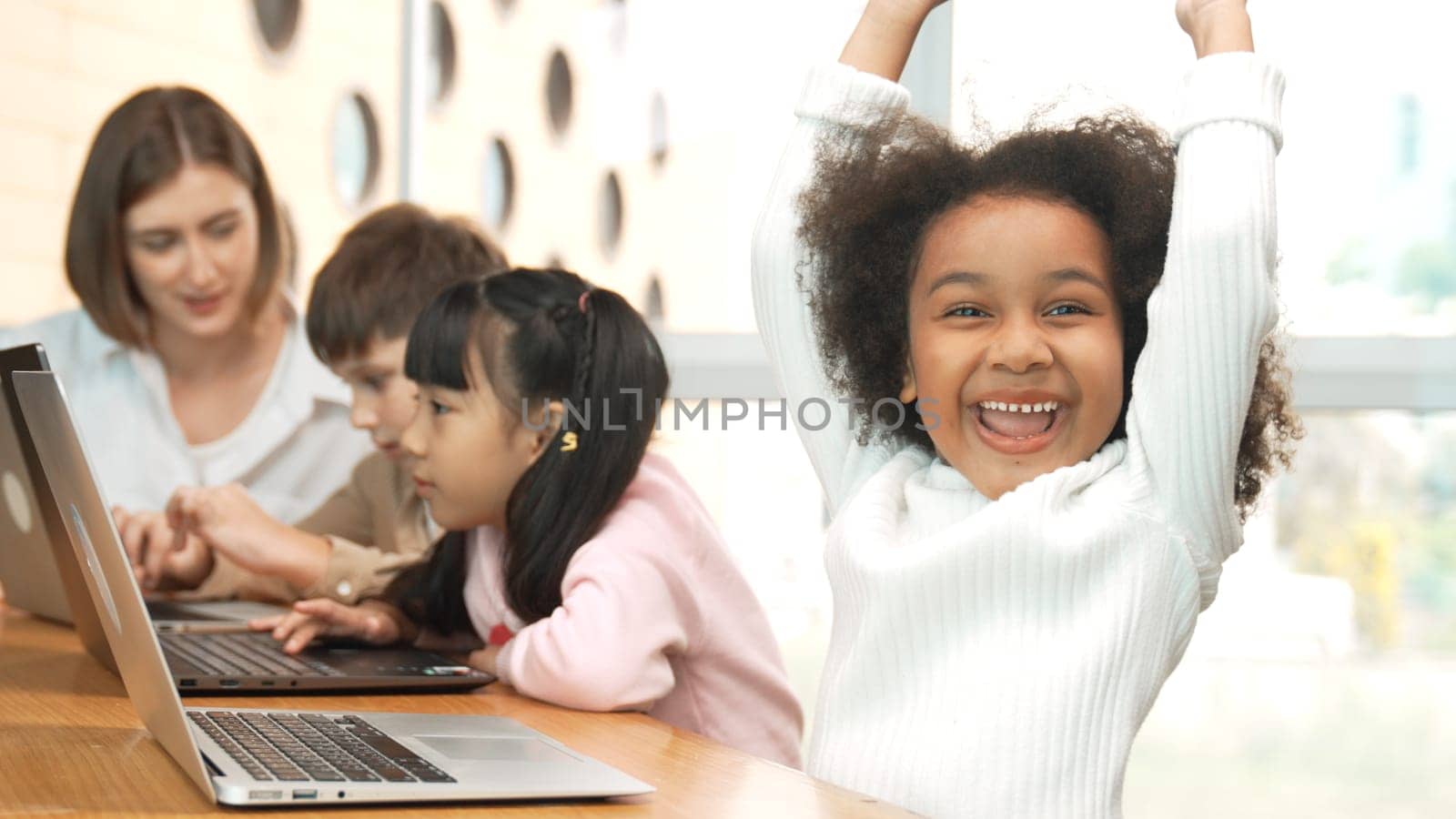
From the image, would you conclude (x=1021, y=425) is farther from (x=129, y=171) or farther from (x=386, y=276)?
(x=129, y=171)

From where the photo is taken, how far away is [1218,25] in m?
1.05

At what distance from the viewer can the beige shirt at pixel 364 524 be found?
1.76 metres

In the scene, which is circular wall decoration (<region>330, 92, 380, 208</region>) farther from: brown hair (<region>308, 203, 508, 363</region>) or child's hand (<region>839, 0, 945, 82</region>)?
child's hand (<region>839, 0, 945, 82</region>)

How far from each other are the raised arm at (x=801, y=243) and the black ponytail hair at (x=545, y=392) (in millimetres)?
184

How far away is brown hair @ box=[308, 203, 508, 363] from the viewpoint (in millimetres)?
1779

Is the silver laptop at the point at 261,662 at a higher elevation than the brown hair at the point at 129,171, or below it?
below

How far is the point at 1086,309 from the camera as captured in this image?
1.08m

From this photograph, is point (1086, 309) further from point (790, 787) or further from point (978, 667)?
point (790, 787)

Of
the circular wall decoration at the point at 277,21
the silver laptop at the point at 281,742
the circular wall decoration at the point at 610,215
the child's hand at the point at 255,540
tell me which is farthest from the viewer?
the circular wall decoration at the point at 277,21

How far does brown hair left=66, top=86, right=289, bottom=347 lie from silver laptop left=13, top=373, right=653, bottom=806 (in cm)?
109

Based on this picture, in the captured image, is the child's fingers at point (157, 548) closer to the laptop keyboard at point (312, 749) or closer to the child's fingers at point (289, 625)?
the child's fingers at point (289, 625)

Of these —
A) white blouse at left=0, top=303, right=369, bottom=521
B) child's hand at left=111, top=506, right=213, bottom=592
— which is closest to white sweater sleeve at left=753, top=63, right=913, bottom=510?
child's hand at left=111, top=506, right=213, bottom=592

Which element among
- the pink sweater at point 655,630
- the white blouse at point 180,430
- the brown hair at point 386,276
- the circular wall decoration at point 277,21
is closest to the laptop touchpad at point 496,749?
the pink sweater at point 655,630

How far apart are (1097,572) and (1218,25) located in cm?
41
